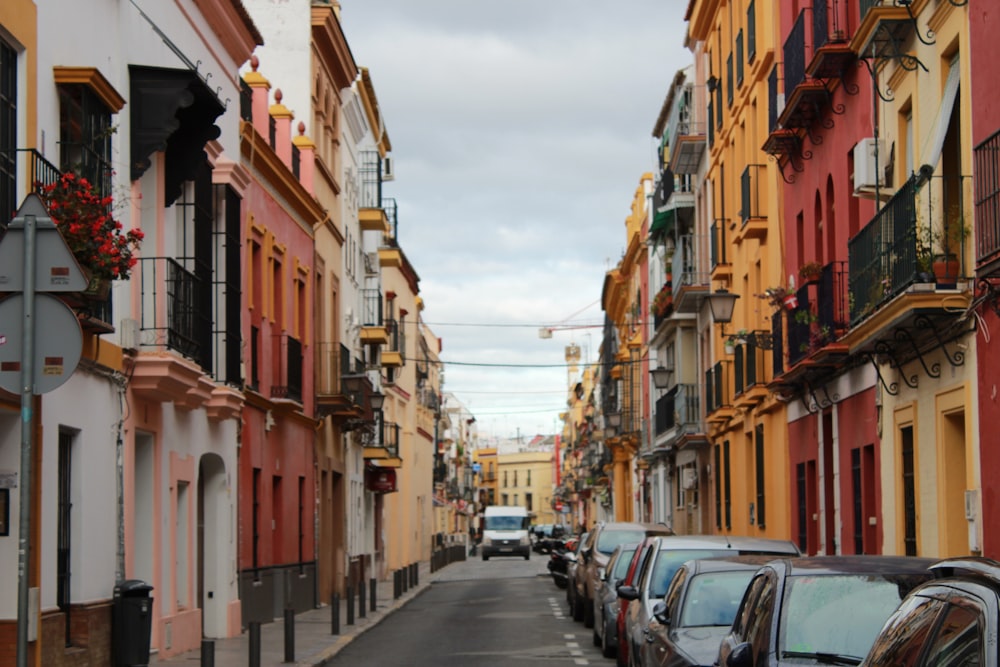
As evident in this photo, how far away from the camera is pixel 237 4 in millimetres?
23641

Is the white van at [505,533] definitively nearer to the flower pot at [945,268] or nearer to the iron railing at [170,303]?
the iron railing at [170,303]

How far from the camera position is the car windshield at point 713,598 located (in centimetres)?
1278

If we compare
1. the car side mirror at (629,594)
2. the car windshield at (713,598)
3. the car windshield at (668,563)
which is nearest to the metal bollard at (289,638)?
the car windshield at (668,563)

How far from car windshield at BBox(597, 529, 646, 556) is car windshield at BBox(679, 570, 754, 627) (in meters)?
13.9

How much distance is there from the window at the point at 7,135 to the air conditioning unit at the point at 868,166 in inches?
393

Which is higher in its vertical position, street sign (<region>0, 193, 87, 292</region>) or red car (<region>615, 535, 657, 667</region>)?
street sign (<region>0, 193, 87, 292</region>)

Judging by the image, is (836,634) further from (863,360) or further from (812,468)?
(812,468)

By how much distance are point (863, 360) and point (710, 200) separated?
1825 cm

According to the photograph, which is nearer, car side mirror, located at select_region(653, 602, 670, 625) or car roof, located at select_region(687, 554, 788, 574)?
car side mirror, located at select_region(653, 602, 670, 625)

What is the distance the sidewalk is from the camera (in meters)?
20.3

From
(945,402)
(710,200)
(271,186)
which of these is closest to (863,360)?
(945,402)

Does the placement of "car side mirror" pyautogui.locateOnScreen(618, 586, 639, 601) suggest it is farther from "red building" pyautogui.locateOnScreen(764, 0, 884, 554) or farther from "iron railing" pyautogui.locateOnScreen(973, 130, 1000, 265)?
"red building" pyautogui.locateOnScreen(764, 0, 884, 554)

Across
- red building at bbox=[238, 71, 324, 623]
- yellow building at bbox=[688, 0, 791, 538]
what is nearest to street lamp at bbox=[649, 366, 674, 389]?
yellow building at bbox=[688, 0, 791, 538]

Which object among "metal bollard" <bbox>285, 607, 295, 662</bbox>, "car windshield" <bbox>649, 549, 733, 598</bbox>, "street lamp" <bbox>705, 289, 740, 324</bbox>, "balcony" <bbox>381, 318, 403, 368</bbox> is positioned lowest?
"metal bollard" <bbox>285, 607, 295, 662</bbox>
